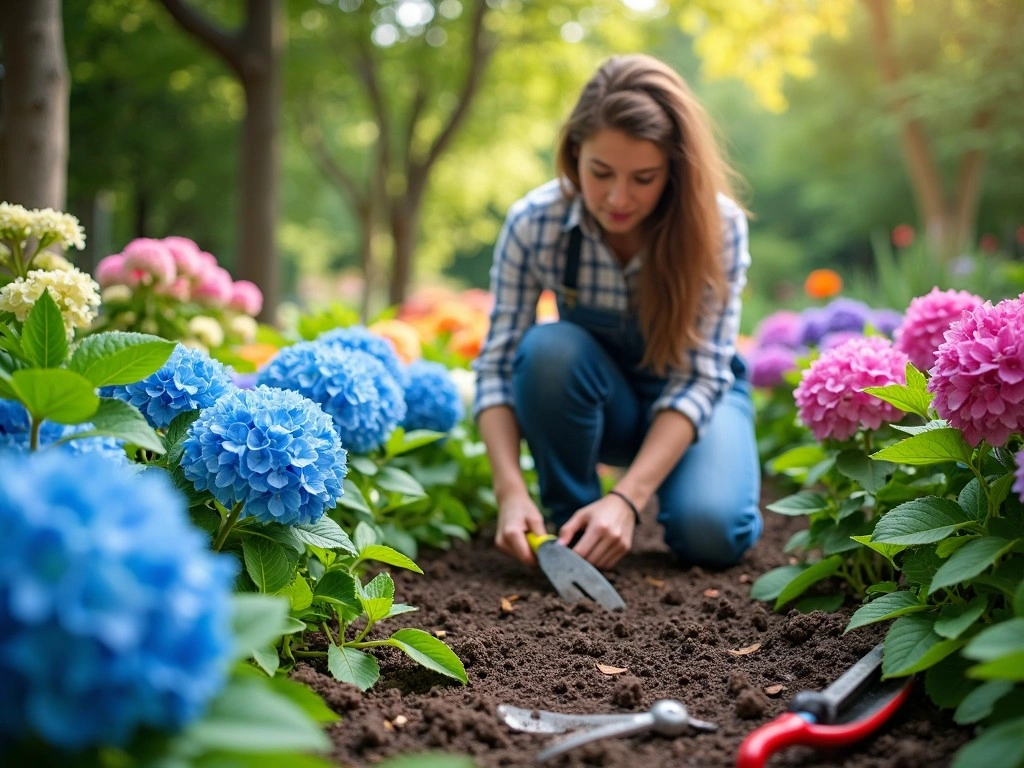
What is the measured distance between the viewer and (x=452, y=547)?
254cm

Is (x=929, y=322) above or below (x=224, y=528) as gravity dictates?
above

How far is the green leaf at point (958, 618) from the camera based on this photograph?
123 cm

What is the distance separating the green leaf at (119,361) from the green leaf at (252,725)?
48cm

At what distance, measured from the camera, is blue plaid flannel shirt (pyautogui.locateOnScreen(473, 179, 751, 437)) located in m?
2.48

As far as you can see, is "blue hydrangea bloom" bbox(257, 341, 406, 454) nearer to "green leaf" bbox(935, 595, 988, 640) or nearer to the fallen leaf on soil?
the fallen leaf on soil

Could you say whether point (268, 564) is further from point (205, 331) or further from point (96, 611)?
point (205, 331)

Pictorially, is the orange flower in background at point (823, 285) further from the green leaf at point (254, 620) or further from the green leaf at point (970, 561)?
the green leaf at point (254, 620)

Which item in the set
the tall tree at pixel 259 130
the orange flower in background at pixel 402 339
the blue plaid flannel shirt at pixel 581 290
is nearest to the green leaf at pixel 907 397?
the blue plaid flannel shirt at pixel 581 290

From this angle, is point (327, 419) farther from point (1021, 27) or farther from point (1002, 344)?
point (1021, 27)

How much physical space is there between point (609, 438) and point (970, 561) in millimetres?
1534

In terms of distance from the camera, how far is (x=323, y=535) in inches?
58.2

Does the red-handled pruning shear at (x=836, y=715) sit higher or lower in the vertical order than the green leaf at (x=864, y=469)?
lower

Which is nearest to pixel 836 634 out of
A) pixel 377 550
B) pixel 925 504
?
pixel 925 504

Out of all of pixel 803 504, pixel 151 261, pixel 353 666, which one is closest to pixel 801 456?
pixel 803 504
